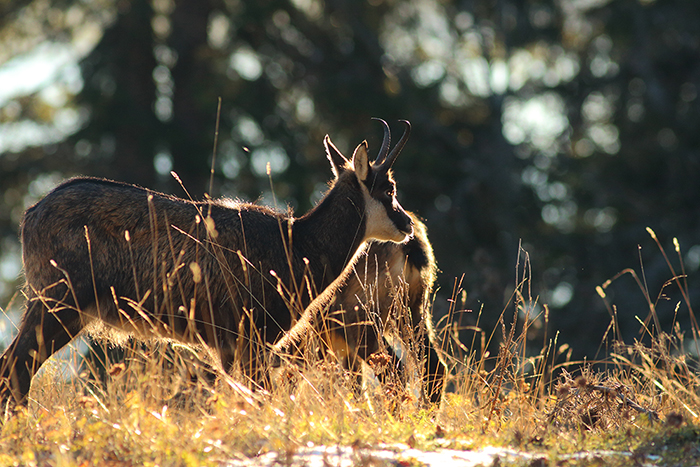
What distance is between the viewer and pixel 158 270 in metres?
5.82

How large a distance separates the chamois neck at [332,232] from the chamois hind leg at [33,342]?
1.91 metres

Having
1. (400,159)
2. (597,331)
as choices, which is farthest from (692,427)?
(597,331)

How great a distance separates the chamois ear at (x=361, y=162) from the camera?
6441 millimetres

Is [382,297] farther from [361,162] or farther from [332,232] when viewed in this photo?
[361,162]

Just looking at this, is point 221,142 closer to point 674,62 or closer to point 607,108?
point 607,108

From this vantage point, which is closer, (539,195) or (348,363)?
(348,363)

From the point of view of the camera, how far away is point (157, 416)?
399 centimetres

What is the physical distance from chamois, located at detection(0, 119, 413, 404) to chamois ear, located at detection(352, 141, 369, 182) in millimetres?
13

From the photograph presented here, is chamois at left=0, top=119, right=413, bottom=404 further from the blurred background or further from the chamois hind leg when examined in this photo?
the blurred background

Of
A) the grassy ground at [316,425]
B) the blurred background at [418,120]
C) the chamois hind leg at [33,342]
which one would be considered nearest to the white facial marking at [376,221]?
the grassy ground at [316,425]

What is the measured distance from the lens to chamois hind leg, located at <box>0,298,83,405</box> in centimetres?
528

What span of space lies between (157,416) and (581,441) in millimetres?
2419

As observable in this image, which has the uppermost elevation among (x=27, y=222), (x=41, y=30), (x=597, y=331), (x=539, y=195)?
(x=41, y=30)

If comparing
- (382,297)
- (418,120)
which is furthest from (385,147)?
(418,120)
